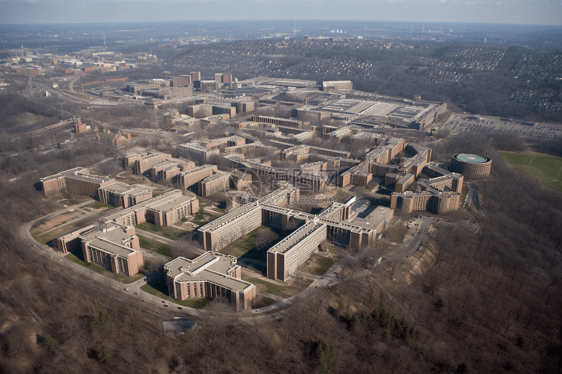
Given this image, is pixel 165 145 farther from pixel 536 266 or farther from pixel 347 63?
pixel 347 63

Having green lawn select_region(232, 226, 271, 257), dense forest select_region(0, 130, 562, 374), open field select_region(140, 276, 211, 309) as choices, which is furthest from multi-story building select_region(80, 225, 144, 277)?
green lawn select_region(232, 226, 271, 257)

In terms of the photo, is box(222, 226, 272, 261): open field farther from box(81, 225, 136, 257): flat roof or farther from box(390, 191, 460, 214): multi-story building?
box(390, 191, 460, 214): multi-story building

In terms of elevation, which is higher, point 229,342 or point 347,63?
point 347,63

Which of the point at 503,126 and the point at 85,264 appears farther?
the point at 503,126

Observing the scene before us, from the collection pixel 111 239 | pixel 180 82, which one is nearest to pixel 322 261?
pixel 111 239

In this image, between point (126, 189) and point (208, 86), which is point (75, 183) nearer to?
point (126, 189)

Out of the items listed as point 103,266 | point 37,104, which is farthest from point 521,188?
point 37,104

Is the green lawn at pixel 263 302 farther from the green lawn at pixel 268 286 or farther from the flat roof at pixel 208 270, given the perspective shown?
the flat roof at pixel 208 270
